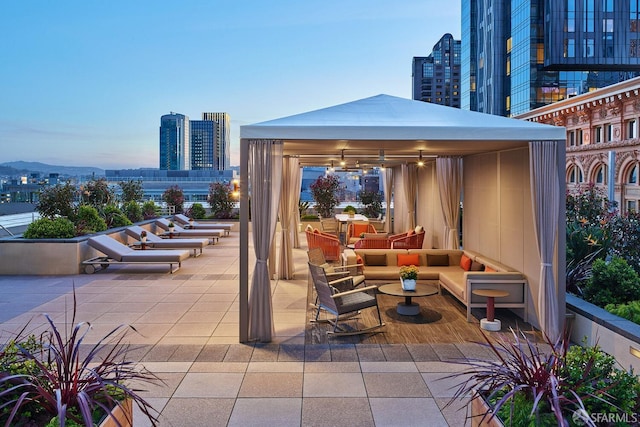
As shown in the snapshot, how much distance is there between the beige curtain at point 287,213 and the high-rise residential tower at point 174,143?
263ft

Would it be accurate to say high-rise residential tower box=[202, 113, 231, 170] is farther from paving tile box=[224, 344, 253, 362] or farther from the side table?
paving tile box=[224, 344, 253, 362]

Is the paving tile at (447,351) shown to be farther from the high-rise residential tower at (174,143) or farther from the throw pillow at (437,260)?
the high-rise residential tower at (174,143)

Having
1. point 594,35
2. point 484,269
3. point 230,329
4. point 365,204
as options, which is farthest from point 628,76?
point 230,329

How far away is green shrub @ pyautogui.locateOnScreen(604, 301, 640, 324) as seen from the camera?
17.6ft

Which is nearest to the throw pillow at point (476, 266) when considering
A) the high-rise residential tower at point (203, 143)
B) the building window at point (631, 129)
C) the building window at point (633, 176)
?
the building window at point (633, 176)

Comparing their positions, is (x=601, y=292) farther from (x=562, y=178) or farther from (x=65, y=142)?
(x=65, y=142)

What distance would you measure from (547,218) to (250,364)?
12.9ft

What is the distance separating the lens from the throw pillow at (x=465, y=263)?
8.56 metres

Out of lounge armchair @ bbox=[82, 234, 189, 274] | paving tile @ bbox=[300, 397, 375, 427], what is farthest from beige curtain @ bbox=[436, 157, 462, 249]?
paving tile @ bbox=[300, 397, 375, 427]

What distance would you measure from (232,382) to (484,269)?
5174 mm

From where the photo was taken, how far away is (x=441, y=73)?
147000mm

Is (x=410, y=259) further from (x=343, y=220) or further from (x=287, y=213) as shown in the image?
(x=343, y=220)

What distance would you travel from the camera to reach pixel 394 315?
7227 mm

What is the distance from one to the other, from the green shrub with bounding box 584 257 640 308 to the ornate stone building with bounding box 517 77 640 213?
80.5ft
